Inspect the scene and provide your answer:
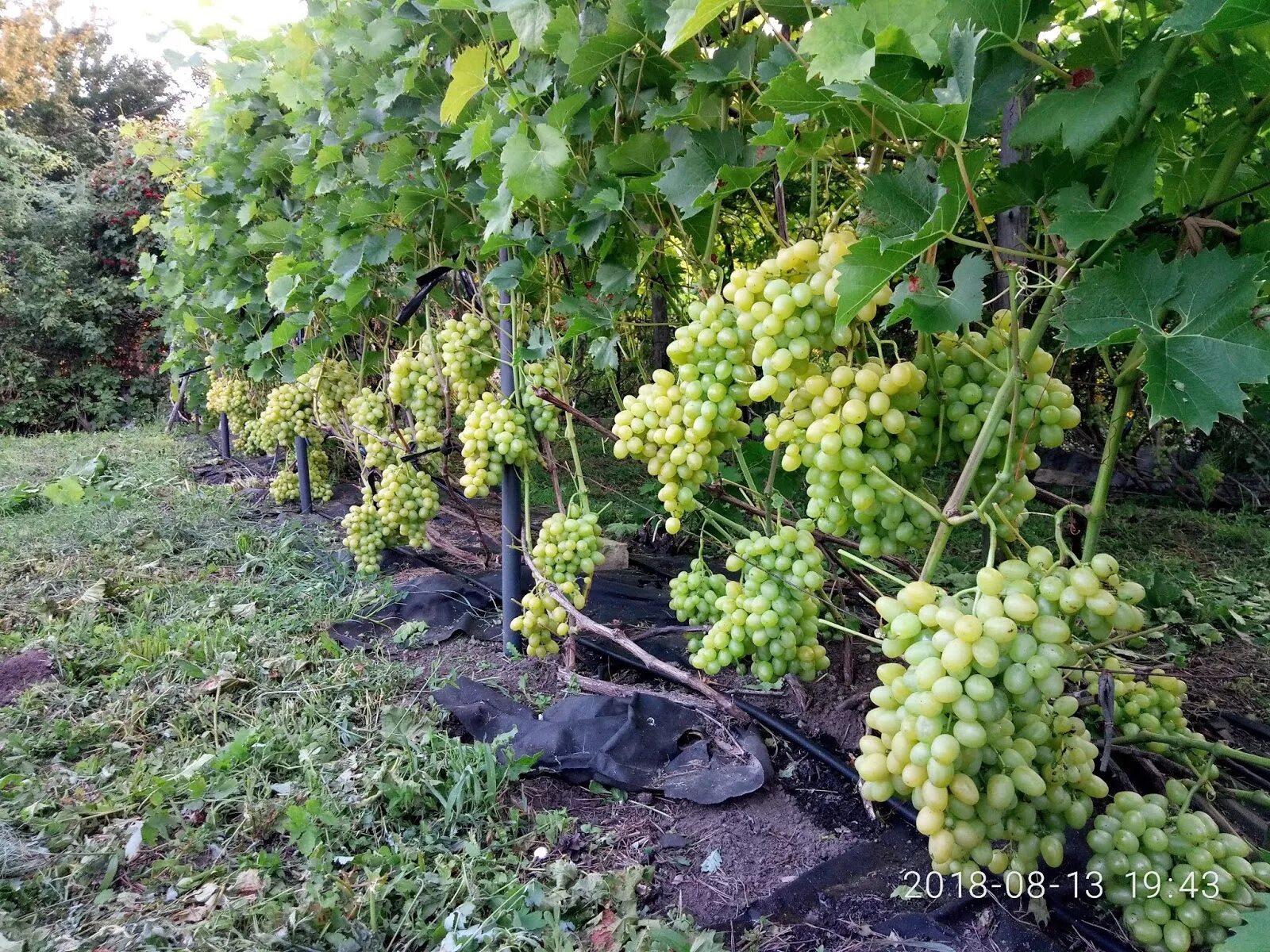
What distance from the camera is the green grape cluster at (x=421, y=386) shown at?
321cm

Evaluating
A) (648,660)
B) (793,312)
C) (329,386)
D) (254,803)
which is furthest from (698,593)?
(329,386)

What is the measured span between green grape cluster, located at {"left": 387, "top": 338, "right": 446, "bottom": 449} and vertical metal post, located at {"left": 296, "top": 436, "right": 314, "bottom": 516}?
1782 mm

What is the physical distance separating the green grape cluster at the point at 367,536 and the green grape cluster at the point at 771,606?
7.13ft

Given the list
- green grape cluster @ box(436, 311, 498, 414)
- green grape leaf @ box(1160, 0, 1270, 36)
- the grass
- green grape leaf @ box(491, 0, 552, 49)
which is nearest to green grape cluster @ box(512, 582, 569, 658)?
the grass

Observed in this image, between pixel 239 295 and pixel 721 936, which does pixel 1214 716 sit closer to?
pixel 721 936

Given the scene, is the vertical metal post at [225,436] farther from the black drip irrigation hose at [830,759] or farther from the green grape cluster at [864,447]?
the green grape cluster at [864,447]

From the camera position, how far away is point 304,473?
4863 mm

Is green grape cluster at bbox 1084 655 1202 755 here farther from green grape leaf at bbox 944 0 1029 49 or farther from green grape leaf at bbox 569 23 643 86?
green grape leaf at bbox 569 23 643 86

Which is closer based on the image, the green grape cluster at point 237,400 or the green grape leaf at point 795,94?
the green grape leaf at point 795,94

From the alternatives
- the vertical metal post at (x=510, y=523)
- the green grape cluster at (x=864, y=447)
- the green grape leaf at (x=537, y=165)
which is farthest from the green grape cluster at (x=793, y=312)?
the vertical metal post at (x=510, y=523)

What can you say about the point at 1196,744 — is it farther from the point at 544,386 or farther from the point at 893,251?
the point at 544,386

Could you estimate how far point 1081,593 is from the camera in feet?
3.73

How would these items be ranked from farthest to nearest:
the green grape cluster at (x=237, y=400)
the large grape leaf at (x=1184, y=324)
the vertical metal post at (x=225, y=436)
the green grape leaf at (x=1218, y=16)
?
the vertical metal post at (x=225, y=436), the green grape cluster at (x=237, y=400), the large grape leaf at (x=1184, y=324), the green grape leaf at (x=1218, y=16)

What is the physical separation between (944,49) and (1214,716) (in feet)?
7.51
